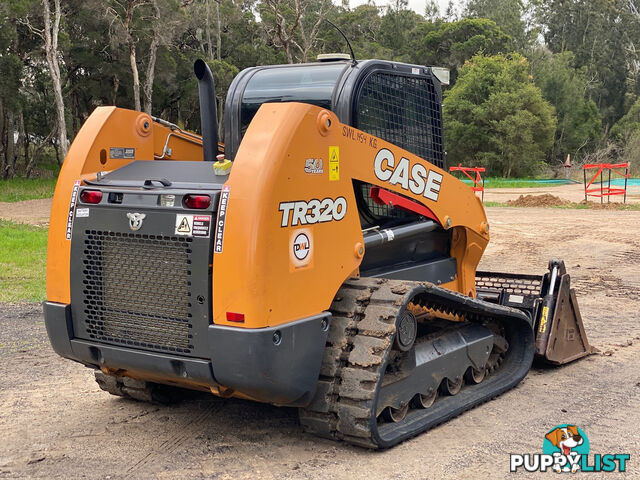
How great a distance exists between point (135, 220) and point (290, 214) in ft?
2.91

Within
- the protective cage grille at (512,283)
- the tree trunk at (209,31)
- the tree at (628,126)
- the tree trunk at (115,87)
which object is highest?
the tree trunk at (209,31)

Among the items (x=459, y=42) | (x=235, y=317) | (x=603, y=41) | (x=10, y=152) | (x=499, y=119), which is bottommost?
(x=235, y=317)

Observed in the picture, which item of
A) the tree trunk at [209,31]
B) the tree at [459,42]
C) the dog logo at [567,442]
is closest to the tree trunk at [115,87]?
the tree trunk at [209,31]

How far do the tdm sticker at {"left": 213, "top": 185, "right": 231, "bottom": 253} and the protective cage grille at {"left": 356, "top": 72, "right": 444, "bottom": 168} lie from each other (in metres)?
1.31

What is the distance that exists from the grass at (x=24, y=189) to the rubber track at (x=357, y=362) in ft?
83.1

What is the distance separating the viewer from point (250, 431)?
4.83 m

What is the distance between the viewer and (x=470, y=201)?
589cm

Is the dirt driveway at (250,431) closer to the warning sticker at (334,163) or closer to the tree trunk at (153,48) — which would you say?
the warning sticker at (334,163)

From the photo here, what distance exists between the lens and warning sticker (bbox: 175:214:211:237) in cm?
405

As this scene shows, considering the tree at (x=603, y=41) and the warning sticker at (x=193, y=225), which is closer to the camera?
the warning sticker at (x=193, y=225)

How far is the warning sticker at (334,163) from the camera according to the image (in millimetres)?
4395

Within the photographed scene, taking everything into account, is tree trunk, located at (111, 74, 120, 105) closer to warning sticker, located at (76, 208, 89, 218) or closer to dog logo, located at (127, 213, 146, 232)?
warning sticker, located at (76, 208, 89, 218)

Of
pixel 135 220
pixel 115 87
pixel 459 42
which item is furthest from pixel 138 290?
pixel 459 42

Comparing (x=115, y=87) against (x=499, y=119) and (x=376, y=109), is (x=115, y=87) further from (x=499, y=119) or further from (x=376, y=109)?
(x=376, y=109)
